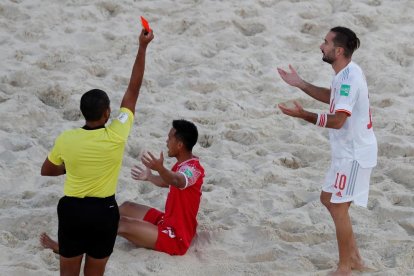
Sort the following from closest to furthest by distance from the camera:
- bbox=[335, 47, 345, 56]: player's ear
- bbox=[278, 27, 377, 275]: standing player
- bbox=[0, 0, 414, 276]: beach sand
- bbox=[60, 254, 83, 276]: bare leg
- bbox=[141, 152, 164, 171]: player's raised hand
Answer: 1. bbox=[60, 254, 83, 276]: bare leg
2. bbox=[141, 152, 164, 171]: player's raised hand
3. bbox=[278, 27, 377, 275]: standing player
4. bbox=[335, 47, 345, 56]: player's ear
5. bbox=[0, 0, 414, 276]: beach sand

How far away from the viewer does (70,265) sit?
4402 mm

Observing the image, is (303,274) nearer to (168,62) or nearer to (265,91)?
(265,91)

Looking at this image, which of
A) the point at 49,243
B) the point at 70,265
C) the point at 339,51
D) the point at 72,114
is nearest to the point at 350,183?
the point at 339,51

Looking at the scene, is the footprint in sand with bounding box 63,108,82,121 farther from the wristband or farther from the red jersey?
the wristband

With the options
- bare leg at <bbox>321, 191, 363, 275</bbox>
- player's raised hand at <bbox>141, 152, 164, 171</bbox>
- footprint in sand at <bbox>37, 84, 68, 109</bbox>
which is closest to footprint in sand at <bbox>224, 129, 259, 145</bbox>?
footprint in sand at <bbox>37, 84, 68, 109</bbox>

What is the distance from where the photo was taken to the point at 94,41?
26.0 ft

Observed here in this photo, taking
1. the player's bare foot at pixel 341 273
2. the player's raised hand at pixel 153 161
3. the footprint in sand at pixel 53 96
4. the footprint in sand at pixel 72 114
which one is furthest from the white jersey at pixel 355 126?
the footprint in sand at pixel 53 96

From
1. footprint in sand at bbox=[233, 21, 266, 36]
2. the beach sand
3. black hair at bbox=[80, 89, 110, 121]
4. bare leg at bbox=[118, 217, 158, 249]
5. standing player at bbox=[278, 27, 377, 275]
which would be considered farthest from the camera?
footprint in sand at bbox=[233, 21, 266, 36]

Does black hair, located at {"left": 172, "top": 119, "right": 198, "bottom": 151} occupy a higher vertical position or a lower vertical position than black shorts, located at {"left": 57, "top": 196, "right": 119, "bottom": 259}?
higher

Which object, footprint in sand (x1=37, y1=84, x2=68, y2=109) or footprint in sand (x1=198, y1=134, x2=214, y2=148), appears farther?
footprint in sand (x1=37, y1=84, x2=68, y2=109)

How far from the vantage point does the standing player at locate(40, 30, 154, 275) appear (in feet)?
14.0

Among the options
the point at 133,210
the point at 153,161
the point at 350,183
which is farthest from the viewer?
the point at 133,210

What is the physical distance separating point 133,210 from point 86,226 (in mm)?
1223

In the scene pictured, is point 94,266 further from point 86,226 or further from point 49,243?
point 49,243
